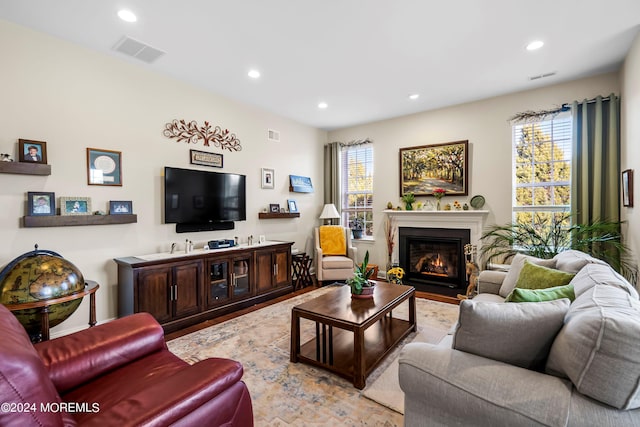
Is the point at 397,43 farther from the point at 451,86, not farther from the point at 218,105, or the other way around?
the point at 218,105

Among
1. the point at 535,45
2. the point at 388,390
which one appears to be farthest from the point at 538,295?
the point at 535,45

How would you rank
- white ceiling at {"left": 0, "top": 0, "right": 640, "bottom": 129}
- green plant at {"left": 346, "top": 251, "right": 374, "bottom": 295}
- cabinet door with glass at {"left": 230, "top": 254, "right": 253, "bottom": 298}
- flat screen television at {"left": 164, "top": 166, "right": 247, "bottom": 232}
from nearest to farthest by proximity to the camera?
1. white ceiling at {"left": 0, "top": 0, "right": 640, "bottom": 129}
2. green plant at {"left": 346, "top": 251, "right": 374, "bottom": 295}
3. flat screen television at {"left": 164, "top": 166, "right": 247, "bottom": 232}
4. cabinet door with glass at {"left": 230, "top": 254, "right": 253, "bottom": 298}

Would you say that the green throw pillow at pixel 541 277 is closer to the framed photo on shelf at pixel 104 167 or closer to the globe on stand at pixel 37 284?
the globe on stand at pixel 37 284

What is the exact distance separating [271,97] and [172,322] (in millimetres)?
3176

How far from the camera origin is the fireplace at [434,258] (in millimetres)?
4703

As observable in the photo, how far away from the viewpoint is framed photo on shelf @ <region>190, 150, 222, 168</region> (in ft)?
13.1

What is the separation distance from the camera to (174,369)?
1.53 metres

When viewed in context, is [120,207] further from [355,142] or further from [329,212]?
[355,142]

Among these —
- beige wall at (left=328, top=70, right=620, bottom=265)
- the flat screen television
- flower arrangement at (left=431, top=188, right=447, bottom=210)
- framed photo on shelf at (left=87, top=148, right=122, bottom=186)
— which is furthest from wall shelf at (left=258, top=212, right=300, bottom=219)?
flower arrangement at (left=431, top=188, right=447, bottom=210)

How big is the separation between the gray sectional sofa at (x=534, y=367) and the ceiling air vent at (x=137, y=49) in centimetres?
348

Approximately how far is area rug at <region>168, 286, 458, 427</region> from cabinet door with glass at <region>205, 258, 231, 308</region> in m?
0.36

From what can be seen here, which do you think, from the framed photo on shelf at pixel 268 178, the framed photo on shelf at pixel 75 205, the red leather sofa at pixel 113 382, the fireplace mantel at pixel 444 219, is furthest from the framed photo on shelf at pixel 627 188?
the framed photo on shelf at pixel 75 205

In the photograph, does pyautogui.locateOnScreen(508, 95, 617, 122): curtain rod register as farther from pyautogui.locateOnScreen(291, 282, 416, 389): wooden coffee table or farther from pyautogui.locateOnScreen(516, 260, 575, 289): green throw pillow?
pyautogui.locateOnScreen(291, 282, 416, 389): wooden coffee table

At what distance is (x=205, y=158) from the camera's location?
→ 4102mm
